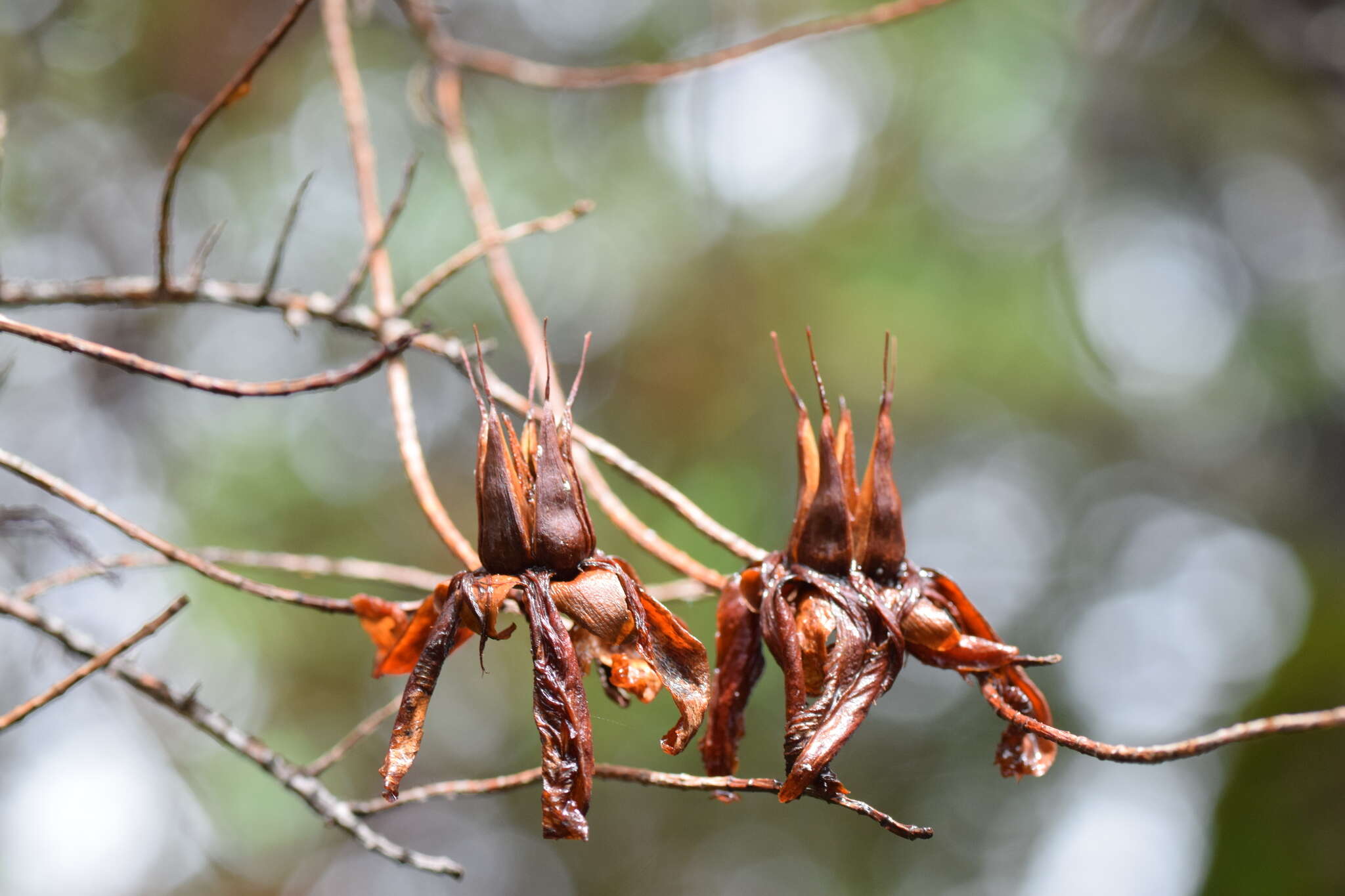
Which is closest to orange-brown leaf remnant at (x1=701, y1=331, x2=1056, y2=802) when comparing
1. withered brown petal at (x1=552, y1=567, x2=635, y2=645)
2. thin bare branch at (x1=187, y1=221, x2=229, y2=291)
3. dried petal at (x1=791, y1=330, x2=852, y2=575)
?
dried petal at (x1=791, y1=330, x2=852, y2=575)

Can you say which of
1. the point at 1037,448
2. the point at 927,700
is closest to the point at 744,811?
the point at 927,700

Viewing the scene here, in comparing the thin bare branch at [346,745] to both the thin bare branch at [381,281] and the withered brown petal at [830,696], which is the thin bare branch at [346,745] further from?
the withered brown petal at [830,696]

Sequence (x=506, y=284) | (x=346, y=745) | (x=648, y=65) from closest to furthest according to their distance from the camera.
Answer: (x=346, y=745) → (x=506, y=284) → (x=648, y=65)

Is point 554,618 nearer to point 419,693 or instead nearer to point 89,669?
point 419,693

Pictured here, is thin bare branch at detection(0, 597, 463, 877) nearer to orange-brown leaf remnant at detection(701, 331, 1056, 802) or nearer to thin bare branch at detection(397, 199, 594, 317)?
orange-brown leaf remnant at detection(701, 331, 1056, 802)

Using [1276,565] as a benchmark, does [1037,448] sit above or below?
above

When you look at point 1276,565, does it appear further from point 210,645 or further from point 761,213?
point 210,645

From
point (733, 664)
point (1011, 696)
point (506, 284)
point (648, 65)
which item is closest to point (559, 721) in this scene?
point (733, 664)

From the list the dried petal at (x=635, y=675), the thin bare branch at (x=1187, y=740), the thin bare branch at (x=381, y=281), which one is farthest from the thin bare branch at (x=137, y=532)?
the thin bare branch at (x=1187, y=740)
